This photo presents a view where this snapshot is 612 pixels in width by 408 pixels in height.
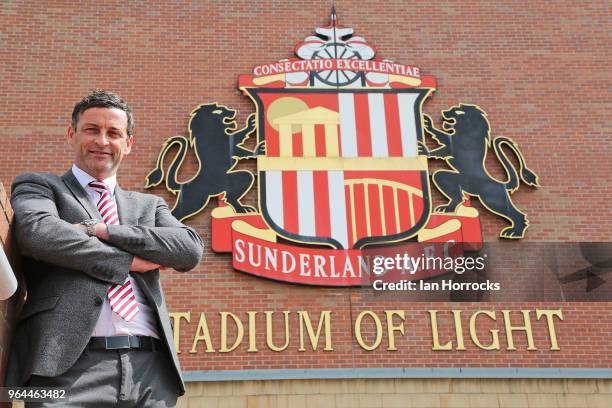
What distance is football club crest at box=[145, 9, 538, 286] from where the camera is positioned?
9609 millimetres

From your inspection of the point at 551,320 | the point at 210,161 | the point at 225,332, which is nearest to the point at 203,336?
the point at 225,332

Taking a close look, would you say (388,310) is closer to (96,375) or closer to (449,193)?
(449,193)

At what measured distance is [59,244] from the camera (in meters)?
2.94

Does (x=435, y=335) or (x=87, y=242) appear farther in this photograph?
(x=435, y=335)

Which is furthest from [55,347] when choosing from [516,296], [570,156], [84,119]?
[570,156]

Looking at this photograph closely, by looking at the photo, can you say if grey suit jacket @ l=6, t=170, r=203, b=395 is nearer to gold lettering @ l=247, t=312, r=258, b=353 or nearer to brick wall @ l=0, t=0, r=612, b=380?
gold lettering @ l=247, t=312, r=258, b=353

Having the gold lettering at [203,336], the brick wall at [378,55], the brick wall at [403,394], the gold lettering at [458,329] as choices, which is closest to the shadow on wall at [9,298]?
the brick wall at [403,394]

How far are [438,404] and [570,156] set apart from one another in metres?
3.68

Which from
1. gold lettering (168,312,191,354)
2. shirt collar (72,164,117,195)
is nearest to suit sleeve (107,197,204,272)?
shirt collar (72,164,117,195)

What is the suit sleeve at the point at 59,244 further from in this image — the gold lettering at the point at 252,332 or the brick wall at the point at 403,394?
the gold lettering at the point at 252,332

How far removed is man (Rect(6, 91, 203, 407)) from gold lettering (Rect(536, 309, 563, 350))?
6.81 metres

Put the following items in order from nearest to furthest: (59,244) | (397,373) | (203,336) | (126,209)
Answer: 1. (59,244)
2. (126,209)
3. (397,373)
4. (203,336)

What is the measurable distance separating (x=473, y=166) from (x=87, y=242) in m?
7.91

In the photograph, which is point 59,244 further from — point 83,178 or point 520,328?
point 520,328
